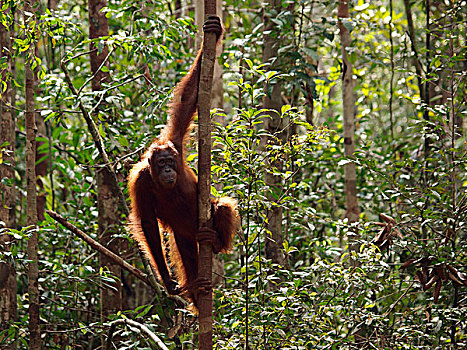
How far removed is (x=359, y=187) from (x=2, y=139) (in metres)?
3.45

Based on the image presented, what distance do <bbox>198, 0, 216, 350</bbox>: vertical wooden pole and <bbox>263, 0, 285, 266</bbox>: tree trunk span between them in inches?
44.5

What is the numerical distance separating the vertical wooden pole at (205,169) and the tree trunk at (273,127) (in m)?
1.13

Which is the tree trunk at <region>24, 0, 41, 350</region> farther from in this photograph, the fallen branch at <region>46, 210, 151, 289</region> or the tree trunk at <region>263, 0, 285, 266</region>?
the tree trunk at <region>263, 0, 285, 266</region>

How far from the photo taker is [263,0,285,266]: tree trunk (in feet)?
14.7

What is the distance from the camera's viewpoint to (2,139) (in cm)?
487

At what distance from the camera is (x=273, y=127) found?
482 centimetres

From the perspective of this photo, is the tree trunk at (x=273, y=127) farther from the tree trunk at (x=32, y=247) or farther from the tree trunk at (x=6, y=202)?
the tree trunk at (x=6, y=202)

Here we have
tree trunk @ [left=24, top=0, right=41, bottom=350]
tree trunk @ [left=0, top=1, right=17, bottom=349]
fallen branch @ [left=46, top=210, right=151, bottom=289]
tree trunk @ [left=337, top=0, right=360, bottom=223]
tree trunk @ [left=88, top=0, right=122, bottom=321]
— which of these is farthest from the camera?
tree trunk @ [left=337, top=0, right=360, bottom=223]

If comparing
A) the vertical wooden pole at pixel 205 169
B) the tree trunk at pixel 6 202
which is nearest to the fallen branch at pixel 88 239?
the tree trunk at pixel 6 202

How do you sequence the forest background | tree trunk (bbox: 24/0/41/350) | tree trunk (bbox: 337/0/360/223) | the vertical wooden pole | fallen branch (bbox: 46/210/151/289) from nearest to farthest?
the vertical wooden pole → the forest background → fallen branch (bbox: 46/210/151/289) → tree trunk (bbox: 24/0/41/350) → tree trunk (bbox: 337/0/360/223)

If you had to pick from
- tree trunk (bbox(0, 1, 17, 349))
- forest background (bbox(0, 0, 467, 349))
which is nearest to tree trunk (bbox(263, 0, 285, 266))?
forest background (bbox(0, 0, 467, 349))

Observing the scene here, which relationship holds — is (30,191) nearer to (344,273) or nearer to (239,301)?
(239,301)

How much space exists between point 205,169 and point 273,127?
2087 mm

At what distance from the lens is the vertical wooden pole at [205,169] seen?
2.78m
